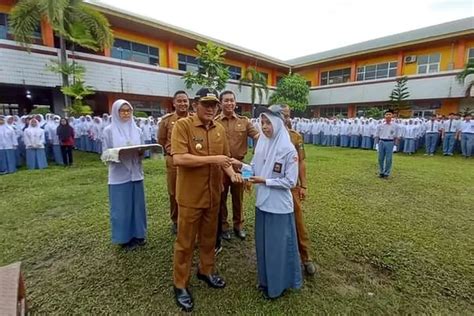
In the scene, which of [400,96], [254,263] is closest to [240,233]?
[254,263]

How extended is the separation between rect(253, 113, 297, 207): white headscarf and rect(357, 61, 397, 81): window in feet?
63.1

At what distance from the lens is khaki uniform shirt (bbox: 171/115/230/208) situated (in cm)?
212

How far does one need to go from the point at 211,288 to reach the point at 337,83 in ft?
69.9

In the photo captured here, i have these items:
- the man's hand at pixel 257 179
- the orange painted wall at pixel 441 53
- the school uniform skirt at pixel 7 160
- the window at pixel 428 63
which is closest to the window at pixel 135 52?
the school uniform skirt at pixel 7 160

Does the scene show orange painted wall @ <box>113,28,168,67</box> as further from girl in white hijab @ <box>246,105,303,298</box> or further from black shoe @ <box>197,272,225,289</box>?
black shoe @ <box>197,272,225,289</box>

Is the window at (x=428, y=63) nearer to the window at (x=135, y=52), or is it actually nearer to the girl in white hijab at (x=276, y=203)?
the window at (x=135, y=52)

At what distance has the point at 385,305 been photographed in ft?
7.61

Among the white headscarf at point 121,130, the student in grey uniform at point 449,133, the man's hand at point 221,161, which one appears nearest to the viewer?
the man's hand at point 221,161

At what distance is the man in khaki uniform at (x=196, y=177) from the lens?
210 cm

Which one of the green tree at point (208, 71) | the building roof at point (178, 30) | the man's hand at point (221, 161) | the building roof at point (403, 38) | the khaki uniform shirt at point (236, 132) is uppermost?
the building roof at point (403, 38)

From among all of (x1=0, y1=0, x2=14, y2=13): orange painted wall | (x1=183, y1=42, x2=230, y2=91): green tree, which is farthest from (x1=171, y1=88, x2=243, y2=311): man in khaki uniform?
(x1=183, y1=42, x2=230, y2=91): green tree

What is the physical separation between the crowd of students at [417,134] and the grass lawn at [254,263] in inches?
237

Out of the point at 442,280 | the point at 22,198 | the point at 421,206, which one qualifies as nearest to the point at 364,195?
the point at 421,206

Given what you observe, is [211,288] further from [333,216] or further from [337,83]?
[337,83]
